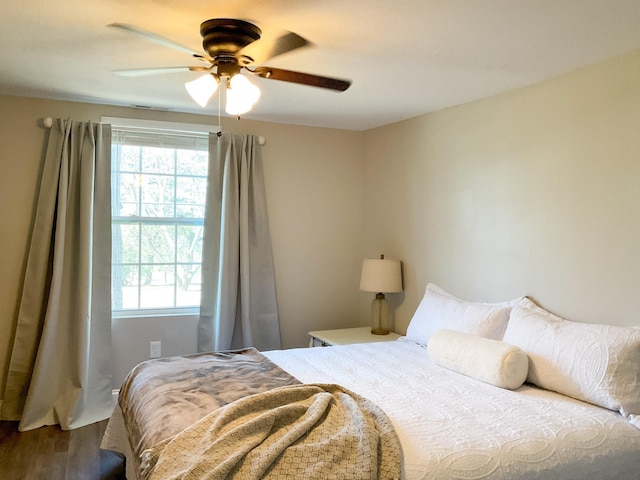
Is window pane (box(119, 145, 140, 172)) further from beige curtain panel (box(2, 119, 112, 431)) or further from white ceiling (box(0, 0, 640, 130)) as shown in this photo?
white ceiling (box(0, 0, 640, 130))

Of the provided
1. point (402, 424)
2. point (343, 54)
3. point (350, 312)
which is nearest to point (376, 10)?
point (343, 54)

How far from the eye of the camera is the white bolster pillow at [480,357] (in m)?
2.45

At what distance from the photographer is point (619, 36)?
2203 millimetres

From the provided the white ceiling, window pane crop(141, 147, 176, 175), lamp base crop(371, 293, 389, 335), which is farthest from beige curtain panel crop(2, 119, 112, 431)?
lamp base crop(371, 293, 389, 335)

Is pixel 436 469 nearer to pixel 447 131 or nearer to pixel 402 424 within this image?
pixel 402 424

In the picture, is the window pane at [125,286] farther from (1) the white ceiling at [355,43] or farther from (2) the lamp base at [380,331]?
(2) the lamp base at [380,331]

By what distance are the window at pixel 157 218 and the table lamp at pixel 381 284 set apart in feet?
4.36

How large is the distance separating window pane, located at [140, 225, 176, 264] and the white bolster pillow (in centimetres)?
213

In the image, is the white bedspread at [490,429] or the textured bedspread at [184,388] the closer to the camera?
the white bedspread at [490,429]

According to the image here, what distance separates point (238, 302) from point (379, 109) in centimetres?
180

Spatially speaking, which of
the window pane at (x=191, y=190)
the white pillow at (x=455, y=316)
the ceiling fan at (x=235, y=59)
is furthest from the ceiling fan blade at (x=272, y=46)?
the white pillow at (x=455, y=316)

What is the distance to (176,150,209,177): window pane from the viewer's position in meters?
3.98

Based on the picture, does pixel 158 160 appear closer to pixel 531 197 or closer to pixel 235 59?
pixel 235 59

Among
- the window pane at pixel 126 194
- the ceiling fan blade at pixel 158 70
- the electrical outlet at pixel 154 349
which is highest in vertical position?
the ceiling fan blade at pixel 158 70
